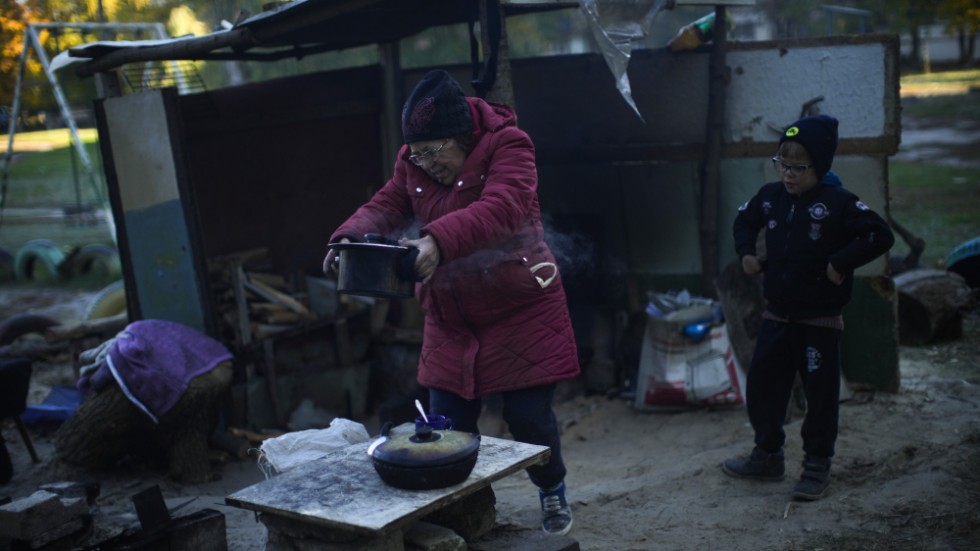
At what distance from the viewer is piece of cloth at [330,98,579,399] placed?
12.0ft

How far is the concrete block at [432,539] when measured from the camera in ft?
10.7

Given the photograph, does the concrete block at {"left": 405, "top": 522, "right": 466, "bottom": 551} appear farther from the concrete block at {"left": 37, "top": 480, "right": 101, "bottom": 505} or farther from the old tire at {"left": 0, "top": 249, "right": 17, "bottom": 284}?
the old tire at {"left": 0, "top": 249, "right": 17, "bottom": 284}

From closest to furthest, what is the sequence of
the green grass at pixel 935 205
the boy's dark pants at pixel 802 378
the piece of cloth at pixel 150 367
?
the boy's dark pants at pixel 802 378, the piece of cloth at pixel 150 367, the green grass at pixel 935 205

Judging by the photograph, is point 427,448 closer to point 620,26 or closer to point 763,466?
point 763,466

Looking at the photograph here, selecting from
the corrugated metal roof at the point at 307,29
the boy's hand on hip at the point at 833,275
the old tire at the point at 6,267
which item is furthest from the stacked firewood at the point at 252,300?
the old tire at the point at 6,267

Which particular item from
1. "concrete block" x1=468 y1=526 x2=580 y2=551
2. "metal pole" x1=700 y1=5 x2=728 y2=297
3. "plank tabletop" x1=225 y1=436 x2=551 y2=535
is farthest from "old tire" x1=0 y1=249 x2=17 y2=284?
"concrete block" x1=468 y1=526 x2=580 y2=551

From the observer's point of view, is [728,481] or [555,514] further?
[728,481]

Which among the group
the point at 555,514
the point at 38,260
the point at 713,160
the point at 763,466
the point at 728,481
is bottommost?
the point at 728,481

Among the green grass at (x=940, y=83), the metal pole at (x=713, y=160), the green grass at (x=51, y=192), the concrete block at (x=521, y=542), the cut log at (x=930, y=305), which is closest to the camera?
the concrete block at (x=521, y=542)

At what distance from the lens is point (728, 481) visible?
4.86m

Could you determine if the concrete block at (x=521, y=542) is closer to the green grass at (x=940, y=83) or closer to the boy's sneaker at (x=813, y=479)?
the boy's sneaker at (x=813, y=479)

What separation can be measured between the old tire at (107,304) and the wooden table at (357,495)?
541 cm

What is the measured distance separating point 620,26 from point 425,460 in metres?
3.33

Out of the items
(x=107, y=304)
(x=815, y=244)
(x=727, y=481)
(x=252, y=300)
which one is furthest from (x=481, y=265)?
(x=107, y=304)
